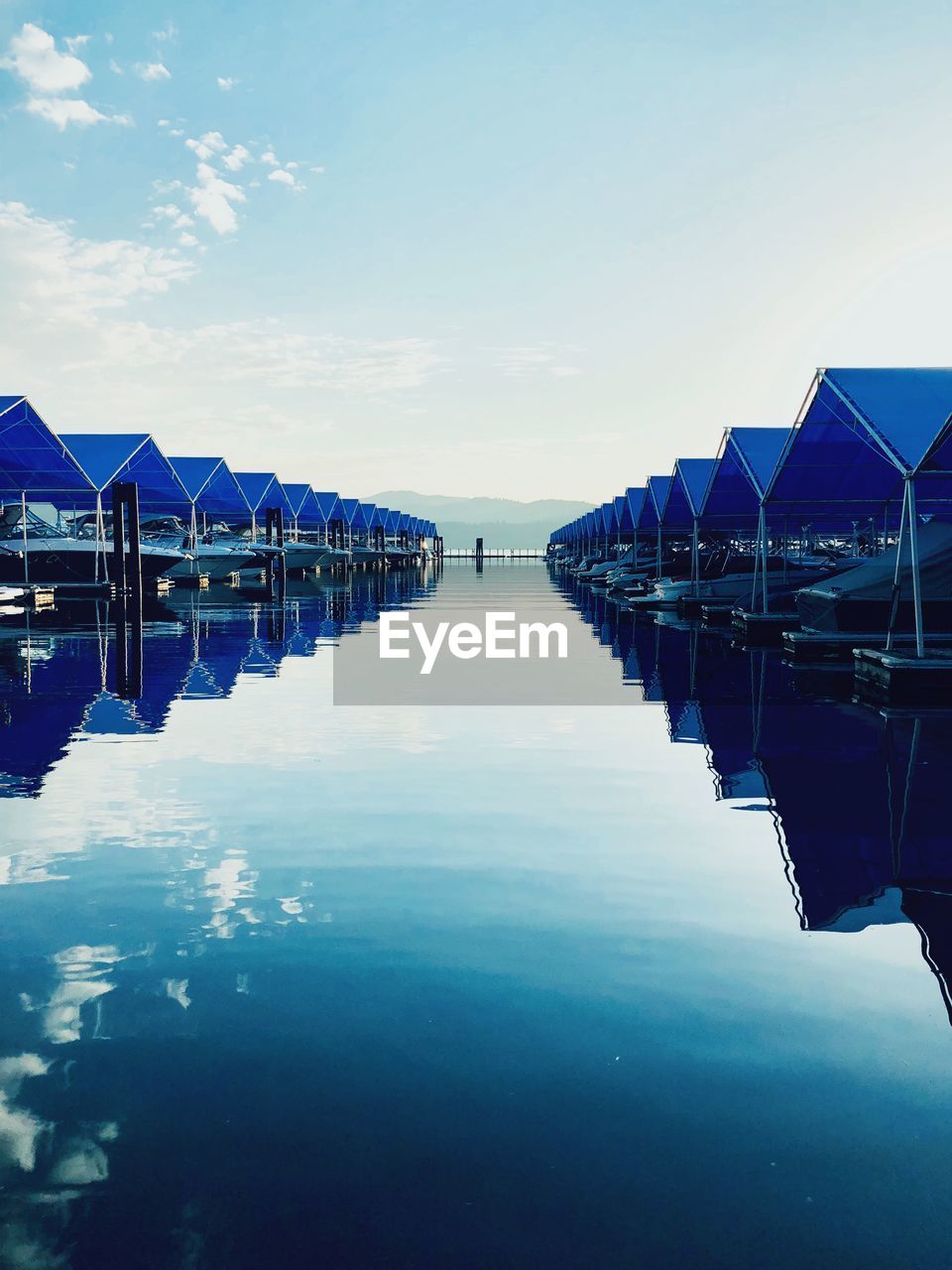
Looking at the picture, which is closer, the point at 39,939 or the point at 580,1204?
the point at 580,1204

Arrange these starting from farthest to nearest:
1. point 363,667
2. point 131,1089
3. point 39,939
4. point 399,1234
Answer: point 363,667 < point 39,939 < point 131,1089 < point 399,1234

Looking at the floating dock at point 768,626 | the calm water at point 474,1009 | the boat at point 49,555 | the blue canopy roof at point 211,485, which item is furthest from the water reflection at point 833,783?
the blue canopy roof at point 211,485

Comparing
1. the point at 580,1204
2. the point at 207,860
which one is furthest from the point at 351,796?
the point at 580,1204

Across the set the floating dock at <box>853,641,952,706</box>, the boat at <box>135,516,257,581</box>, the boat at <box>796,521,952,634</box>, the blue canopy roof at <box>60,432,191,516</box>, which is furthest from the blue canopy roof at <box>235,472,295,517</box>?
the floating dock at <box>853,641,952,706</box>

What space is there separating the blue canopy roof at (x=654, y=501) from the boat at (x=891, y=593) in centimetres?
1814

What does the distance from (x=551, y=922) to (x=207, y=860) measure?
265 cm

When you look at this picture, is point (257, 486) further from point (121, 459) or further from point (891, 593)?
point (891, 593)

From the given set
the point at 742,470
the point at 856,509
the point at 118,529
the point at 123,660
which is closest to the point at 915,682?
the point at 123,660

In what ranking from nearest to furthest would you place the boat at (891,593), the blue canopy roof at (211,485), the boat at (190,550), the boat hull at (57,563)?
1. the boat at (891,593)
2. the boat hull at (57,563)
3. the blue canopy roof at (211,485)
4. the boat at (190,550)

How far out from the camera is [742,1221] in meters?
3.61

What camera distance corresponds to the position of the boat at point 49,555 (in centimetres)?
4122

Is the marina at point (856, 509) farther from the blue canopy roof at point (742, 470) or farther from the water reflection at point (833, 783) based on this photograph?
the water reflection at point (833, 783)

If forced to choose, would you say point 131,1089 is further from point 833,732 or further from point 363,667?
point 363,667

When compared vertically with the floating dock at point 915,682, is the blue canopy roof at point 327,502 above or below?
above
